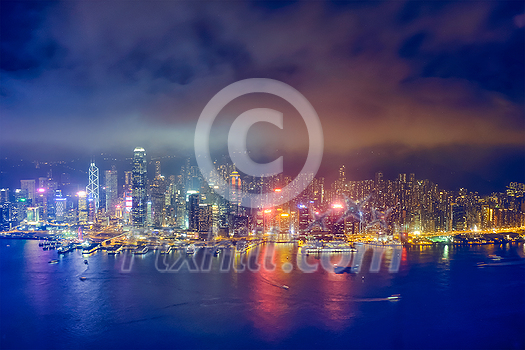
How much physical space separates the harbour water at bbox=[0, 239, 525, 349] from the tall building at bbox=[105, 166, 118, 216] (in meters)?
12.0

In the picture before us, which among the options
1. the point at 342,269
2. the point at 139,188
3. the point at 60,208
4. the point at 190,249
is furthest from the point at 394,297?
the point at 60,208

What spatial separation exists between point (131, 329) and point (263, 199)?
16395 millimetres

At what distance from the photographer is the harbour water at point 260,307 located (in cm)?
572

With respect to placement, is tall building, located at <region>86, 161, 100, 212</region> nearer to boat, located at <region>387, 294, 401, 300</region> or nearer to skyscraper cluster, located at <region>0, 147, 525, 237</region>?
skyscraper cluster, located at <region>0, 147, 525, 237</region>

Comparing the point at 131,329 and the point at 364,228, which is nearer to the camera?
the point at 131,329

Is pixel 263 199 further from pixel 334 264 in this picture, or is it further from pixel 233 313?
pixel 233 313

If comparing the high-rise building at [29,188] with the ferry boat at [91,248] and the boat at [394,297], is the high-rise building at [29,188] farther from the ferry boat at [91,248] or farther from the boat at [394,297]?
the boat at [394,297]

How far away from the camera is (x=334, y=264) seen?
1080cm

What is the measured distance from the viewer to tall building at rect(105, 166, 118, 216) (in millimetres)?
22841

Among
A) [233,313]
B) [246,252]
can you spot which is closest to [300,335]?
[233,313]

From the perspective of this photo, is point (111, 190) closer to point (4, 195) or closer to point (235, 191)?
point (4, 195)

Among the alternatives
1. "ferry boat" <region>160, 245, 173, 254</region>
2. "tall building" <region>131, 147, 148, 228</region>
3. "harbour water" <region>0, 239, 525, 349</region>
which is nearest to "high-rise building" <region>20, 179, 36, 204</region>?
"tall building" <region>131, 147, 148, 228</region>

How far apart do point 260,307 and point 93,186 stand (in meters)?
19.9

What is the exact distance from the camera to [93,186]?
2319cm
